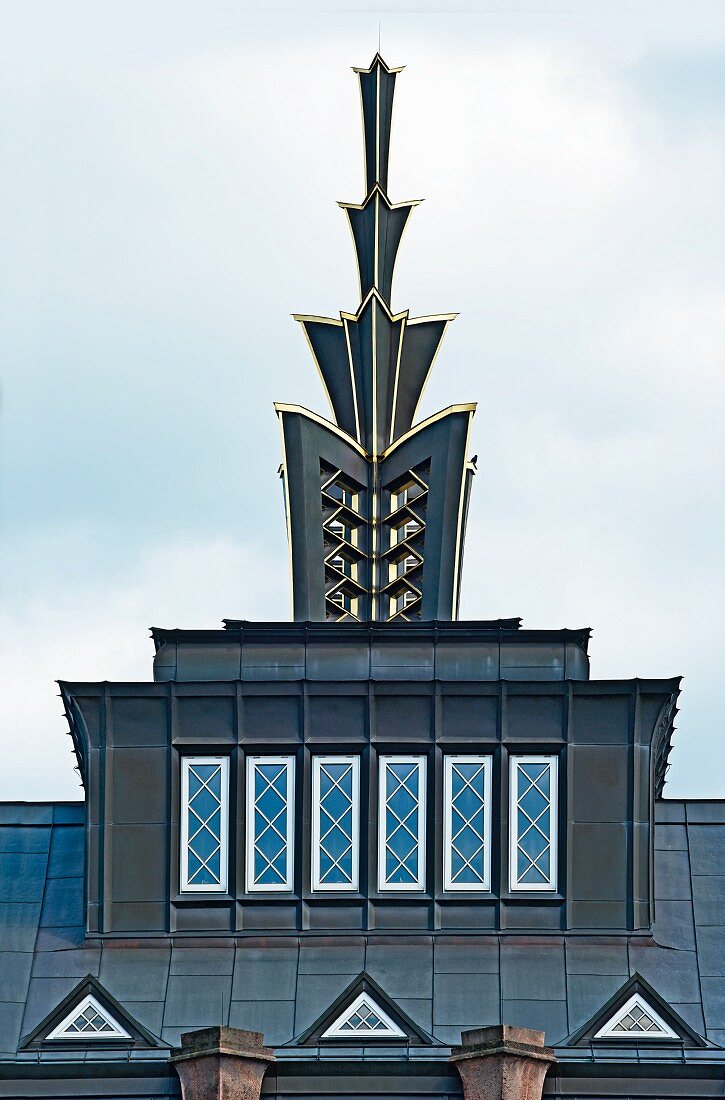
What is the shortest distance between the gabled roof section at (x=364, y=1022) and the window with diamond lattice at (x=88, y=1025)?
390 cm

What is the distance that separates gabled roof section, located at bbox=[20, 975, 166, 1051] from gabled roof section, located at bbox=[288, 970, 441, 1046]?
11.1 ft

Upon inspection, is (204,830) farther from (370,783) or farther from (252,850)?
(370,783)

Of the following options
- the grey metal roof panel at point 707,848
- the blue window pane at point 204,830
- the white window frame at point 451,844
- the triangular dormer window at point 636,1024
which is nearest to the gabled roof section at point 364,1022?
the white window frame at point 451,844

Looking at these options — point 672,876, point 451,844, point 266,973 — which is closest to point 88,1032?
point 266,973

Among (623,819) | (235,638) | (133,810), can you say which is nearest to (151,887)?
(133,810)

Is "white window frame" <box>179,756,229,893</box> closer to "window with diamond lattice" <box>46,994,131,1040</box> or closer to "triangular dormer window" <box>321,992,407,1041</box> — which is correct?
"window with diamond lattice" <box>46,994,131,1040</box>

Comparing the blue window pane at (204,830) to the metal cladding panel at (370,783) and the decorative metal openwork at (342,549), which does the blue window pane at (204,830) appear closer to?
the metal cladding panel at (370,783)

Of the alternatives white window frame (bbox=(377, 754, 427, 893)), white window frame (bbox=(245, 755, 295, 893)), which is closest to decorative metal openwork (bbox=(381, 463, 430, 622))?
white window frame (bbox=(377, 754, 427, 893))

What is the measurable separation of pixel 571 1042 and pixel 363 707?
8.81 m

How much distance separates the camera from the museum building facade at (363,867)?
2494 inches

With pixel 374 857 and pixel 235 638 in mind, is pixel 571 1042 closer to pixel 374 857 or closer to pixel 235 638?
pixel 374 857

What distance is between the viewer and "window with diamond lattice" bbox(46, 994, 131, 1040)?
6334 centimetres

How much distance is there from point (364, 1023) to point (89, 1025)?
585cm

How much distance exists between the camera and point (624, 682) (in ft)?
216
